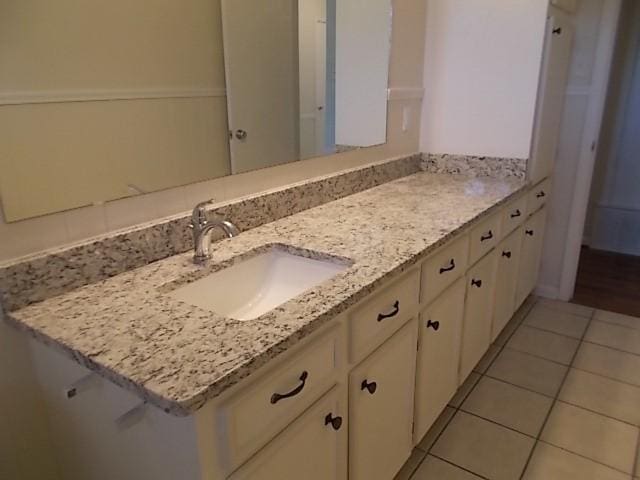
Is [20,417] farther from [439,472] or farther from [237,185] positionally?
[439,472]

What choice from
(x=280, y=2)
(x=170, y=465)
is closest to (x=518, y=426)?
(x=170, y=465)

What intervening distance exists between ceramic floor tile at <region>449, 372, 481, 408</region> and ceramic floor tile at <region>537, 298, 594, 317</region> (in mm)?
995

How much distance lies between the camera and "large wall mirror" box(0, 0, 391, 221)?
1031 mm

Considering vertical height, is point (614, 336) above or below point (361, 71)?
below

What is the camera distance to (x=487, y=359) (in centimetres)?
245

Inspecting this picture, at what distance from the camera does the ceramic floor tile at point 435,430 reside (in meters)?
1.88

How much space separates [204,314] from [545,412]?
1688 millimetres

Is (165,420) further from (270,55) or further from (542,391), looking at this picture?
(542,391)

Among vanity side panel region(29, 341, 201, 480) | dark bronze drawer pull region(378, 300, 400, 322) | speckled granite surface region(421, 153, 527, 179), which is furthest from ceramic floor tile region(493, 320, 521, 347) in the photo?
vanity side panel region(29, 341, 201, 480)

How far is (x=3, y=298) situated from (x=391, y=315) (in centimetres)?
90

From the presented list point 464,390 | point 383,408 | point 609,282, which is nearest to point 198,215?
point 383,408

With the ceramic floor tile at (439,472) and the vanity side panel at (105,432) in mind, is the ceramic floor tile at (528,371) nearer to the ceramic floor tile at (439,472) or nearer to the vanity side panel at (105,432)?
the ceramic floor tile at (439,472)

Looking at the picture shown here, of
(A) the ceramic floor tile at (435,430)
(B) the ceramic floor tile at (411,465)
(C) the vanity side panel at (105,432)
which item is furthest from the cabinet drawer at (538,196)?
(C) the vanity side panel at (105,432)

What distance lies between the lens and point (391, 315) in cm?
132
